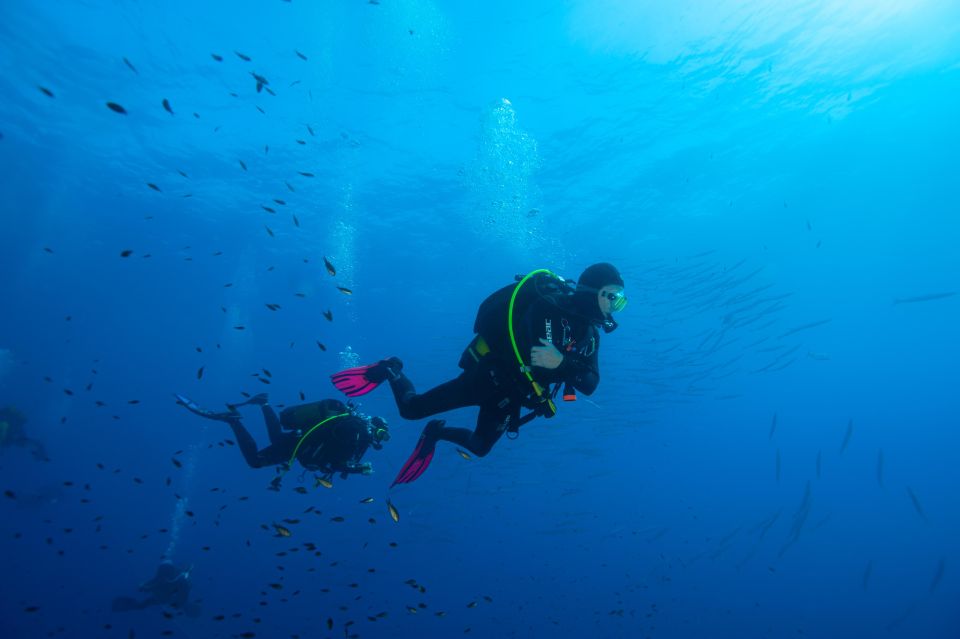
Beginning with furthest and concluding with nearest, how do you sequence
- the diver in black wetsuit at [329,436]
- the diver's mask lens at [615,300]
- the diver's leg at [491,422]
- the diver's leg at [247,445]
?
the diver's leg at [247,445] → the diver in black wetsuit at [329,436] → the diver's leg at [491,422] → the diver's mask lens at [615,300]

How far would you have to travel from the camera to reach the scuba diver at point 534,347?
15.1 feet

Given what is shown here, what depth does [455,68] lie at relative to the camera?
18.8 meters

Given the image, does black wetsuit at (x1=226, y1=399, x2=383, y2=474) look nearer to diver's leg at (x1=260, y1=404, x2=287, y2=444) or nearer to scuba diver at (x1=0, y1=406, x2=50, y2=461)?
diver's leg at (x1=260, y1=404, x2=287, y2=444)

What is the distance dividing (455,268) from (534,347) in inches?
1100

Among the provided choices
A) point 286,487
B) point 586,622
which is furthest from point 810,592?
point 286,487

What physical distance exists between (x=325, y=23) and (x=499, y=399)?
57.8 feet

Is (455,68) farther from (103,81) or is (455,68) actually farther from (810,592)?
(810,592)

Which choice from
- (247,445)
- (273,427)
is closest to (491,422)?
(273,427)

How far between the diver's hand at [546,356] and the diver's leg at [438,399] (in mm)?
1300

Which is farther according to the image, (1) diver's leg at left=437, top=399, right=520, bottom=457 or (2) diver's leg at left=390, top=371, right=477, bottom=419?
(2) diver's leg at left=390, top=371, right=477, bottom=419

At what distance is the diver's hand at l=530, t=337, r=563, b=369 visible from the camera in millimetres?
4539

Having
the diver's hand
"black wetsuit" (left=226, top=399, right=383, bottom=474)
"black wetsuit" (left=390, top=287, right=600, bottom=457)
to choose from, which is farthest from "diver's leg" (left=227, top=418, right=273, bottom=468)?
the diver's hand

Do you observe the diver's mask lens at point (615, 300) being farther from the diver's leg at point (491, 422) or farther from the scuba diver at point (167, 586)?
the scuba diver at point (167, 586)

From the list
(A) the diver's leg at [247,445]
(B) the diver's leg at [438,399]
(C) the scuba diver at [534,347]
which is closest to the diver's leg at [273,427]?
(A) the diver's leg at [247,445]
